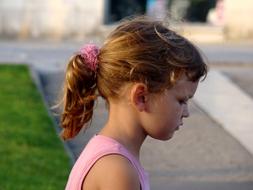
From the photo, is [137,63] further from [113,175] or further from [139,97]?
[113,175]

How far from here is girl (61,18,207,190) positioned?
2.57m

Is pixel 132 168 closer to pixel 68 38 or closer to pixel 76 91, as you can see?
pixel 76 91

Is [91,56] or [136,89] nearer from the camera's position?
[136,89]

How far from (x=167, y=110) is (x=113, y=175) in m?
0.27

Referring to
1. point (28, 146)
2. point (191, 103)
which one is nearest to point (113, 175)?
point (28, 146)

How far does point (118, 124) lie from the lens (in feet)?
8.71

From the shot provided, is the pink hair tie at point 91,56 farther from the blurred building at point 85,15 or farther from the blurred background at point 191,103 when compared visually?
the blurred building at point 85,15

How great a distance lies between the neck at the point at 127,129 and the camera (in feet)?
8.63

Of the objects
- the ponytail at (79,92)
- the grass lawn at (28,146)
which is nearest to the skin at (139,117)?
the ponytail at (79,92)

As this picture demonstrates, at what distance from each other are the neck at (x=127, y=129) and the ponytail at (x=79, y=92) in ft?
0.43

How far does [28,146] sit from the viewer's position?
764 centimetres

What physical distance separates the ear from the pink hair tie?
6.6 inches

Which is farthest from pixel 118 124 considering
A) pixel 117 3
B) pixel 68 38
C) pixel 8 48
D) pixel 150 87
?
pixel 117 3

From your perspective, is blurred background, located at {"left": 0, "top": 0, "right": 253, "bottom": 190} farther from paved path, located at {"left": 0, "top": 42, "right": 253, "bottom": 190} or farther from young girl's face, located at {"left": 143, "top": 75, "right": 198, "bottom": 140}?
young girl's face, located at {"left": 143, "top": 75, "right": 198, "bottom": 140}
